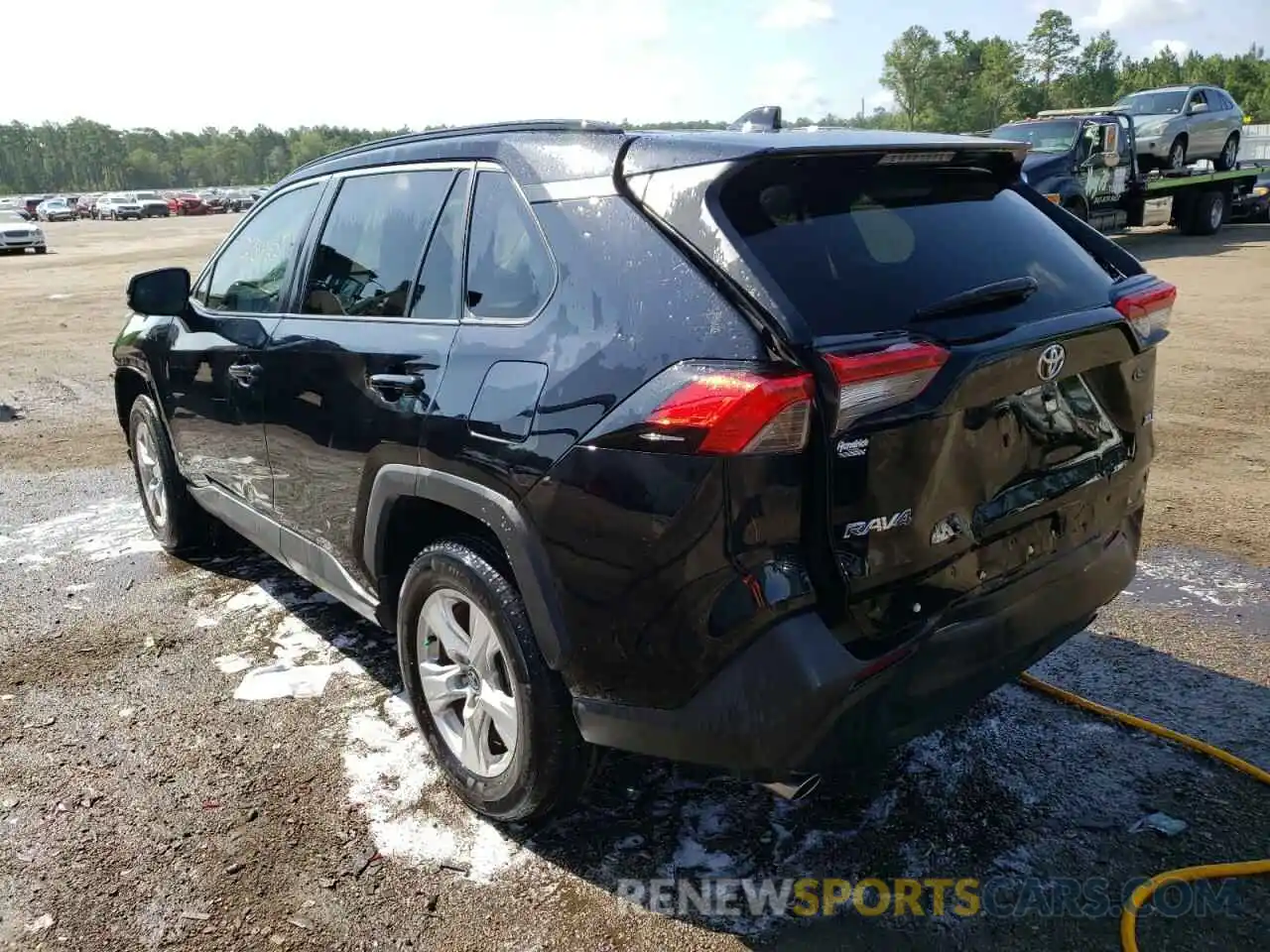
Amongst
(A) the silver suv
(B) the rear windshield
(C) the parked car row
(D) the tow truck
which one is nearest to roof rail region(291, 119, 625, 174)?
(B) the rear windshield

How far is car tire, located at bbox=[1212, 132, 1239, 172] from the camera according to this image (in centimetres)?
2127

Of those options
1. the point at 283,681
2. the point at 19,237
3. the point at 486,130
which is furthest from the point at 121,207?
the point at 486,130

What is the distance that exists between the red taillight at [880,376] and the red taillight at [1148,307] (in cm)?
88

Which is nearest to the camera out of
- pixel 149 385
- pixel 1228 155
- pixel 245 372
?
pixel 245 372

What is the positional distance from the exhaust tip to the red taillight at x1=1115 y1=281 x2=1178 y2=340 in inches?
58.0

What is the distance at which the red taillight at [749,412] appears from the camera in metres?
2.08

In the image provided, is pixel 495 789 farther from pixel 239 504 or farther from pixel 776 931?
pixel 239 504

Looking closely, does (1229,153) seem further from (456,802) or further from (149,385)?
(456,802)

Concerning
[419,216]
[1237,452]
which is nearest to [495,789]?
[419,216]

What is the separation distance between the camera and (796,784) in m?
2.35

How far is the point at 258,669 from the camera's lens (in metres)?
3.94

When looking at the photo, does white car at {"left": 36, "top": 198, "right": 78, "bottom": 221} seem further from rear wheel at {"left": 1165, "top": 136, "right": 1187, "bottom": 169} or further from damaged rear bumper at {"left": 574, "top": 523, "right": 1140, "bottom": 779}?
damaged rear bumper at {"left": 574, "top": 523, "right": 1140, "bottom": 779}

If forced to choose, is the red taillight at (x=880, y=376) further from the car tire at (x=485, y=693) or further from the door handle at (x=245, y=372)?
the door handle at (x=245, y=372)

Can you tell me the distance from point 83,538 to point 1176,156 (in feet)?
67.7
